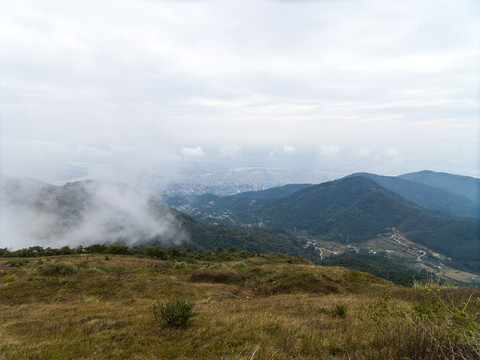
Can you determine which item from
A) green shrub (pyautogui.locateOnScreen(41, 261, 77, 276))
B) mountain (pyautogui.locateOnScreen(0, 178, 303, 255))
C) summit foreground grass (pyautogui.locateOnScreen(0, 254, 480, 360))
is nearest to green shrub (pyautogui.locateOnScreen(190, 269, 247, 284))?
summit foreground grass (pyautogui.locateOnScreen(0, 254, 480, 360))

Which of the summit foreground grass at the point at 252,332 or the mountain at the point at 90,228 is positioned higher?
the summit foreground grass at the point at 252,332

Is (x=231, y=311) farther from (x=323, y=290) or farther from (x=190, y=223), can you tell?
(x=190, y=223)

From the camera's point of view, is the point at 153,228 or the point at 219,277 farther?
the point at 153,228

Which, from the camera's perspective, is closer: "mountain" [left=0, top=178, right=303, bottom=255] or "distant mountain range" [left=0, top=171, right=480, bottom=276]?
"mountain" [left=0, top=178, right=303, bottom=255]

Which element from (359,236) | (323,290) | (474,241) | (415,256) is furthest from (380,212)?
(323,290)

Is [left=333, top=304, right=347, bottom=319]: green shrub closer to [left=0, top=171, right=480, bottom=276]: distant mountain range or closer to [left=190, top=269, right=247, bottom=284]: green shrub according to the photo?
[left=190, top=269, right=247, bottom=284]: green shrub

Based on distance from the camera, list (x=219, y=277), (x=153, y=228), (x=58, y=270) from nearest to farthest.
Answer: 1. (x=58, y=270)
2. (x=219, y=277)
3. (x=153, y=228)

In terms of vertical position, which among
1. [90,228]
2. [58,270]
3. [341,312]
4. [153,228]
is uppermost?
[341,312]

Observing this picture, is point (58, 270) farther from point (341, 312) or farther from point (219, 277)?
point (341, 312)

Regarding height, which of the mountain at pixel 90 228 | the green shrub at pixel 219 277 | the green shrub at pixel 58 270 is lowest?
the mountain at pixel 90 228

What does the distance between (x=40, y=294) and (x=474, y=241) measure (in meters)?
207

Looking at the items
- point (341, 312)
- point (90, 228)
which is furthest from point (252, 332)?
point (90, 228)

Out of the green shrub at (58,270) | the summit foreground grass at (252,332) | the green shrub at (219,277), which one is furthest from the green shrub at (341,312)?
the green shrub at (58,270)

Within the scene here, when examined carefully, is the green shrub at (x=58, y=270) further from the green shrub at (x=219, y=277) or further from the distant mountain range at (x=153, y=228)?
the distant mountain range at (x=153, y=228)
